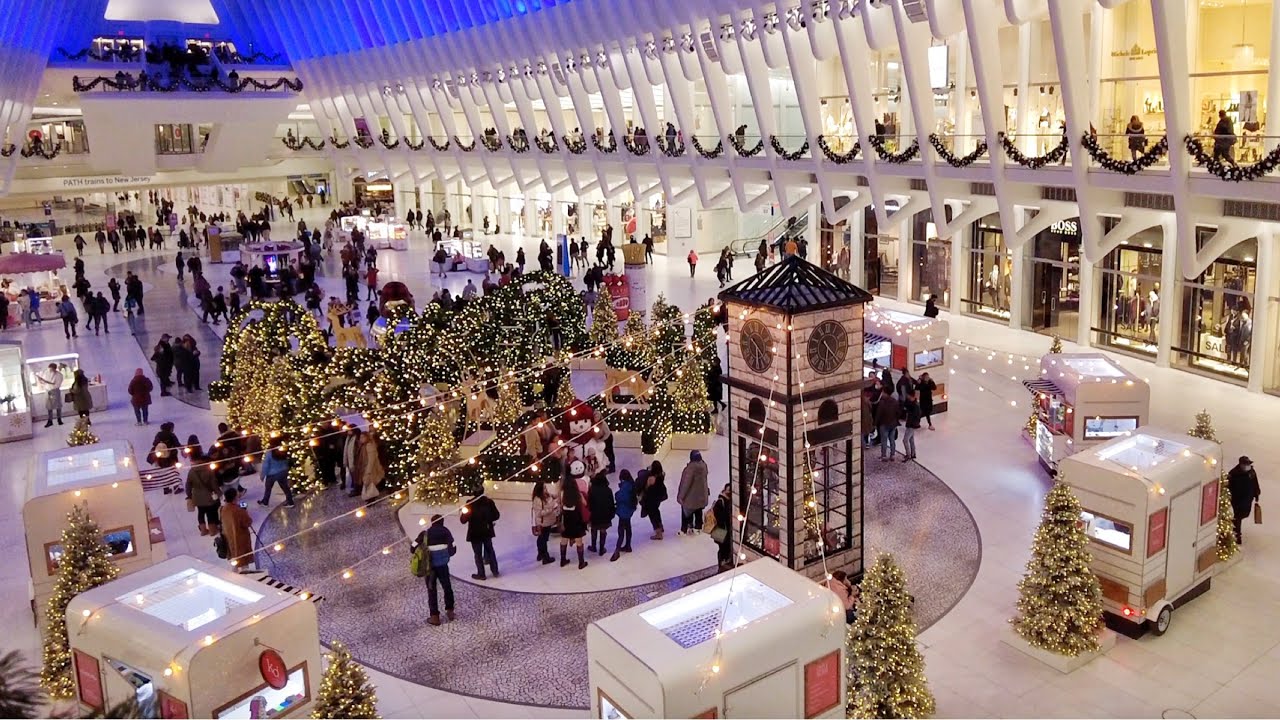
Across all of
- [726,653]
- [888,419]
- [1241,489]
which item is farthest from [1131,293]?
[726,653]

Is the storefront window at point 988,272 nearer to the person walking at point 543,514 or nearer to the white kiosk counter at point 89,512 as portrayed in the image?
the person walking at point 543,514

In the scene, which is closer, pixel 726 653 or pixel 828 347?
pixel 726 653

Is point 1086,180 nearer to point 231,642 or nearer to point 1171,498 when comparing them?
point 1171,498

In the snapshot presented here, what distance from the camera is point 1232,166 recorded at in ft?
44.3

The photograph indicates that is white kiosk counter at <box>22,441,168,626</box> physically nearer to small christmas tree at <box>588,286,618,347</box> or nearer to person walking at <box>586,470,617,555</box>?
person walking at <box>586,470,617,555</box>

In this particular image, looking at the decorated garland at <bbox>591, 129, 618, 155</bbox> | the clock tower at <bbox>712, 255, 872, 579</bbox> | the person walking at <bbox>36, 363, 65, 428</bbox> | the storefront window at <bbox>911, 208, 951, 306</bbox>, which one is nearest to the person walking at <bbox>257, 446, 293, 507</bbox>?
the clock tower at <bbox>712, 255, 872, 579</bbox>

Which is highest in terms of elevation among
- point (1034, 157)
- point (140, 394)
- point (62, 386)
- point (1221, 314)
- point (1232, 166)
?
point (1034, 157)

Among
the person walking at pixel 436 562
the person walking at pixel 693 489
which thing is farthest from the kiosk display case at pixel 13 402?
the person walking at pixel 693 489

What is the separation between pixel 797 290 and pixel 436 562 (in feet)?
13.8

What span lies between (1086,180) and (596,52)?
14080 millimetres

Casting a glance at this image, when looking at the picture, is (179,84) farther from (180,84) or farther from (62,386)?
(62,386)

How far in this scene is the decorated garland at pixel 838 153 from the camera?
20.6m

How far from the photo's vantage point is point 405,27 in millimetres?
35531

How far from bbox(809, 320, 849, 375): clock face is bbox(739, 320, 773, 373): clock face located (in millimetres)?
393
